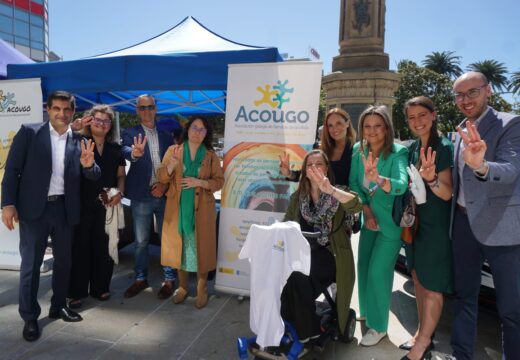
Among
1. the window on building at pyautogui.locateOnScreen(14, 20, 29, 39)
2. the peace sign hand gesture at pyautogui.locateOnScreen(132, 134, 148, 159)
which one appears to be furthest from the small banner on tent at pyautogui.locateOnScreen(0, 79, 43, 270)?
the window on building at pyautogui.locateOnScreen(14, 20, 29, 39)

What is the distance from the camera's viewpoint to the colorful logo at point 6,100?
408 centimetres

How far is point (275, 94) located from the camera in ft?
10.9

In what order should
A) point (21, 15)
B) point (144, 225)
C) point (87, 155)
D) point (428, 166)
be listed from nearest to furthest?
point (428, 166), point (87, 155), point (144, 225), point (21, 15)

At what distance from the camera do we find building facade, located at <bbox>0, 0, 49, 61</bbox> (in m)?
27.1

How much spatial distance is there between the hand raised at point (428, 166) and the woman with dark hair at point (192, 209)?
179 centimetres

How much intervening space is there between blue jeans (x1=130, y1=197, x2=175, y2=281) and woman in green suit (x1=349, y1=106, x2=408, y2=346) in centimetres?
195

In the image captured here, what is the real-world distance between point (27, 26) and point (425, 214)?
116ft

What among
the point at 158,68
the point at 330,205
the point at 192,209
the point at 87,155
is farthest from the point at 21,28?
the point at 330,205

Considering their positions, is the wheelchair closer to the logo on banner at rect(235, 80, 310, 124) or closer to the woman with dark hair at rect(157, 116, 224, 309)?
A: the woman with dark hair at rect(157, 116, 224, 309)

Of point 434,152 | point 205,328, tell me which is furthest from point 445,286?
point 205,328

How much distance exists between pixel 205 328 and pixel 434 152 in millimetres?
2173

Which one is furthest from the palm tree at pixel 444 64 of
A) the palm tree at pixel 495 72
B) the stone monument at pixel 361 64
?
the stone monument at pixel 361 64

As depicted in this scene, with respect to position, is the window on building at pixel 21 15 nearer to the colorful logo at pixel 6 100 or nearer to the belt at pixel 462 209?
the colorful logo at pixel 6 100

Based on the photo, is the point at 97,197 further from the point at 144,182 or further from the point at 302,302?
the point at 302,302
